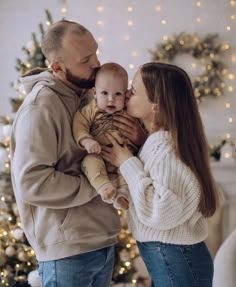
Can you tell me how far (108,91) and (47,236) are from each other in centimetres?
49

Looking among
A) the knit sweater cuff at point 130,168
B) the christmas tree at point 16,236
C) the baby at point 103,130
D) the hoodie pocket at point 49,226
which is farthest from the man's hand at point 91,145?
the christmas tree at point 16,236

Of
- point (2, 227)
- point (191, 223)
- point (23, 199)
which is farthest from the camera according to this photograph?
point (2, 227)

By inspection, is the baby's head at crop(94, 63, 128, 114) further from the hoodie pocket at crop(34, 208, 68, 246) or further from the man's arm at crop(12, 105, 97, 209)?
the hoodie pocket at crop(34, 208, 68, 246)

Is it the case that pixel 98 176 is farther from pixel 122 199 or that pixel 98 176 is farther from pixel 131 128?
pixel 131 128

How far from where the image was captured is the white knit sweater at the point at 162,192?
62.9 inches

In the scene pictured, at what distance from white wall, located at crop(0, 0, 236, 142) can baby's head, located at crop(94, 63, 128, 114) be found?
2410 mm

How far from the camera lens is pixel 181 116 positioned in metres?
1.67

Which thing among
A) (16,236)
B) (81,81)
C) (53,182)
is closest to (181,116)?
(81,81)

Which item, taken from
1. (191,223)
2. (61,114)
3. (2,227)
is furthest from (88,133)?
(2,227)

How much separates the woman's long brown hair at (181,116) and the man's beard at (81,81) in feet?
0.54

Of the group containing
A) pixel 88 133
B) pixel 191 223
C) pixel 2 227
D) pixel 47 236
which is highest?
pixel 88 133

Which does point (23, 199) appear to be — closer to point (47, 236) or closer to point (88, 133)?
point (47, 236)

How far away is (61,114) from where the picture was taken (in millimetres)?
1629

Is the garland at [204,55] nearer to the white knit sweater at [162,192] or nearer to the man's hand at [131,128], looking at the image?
the man's hand at [131,128]
